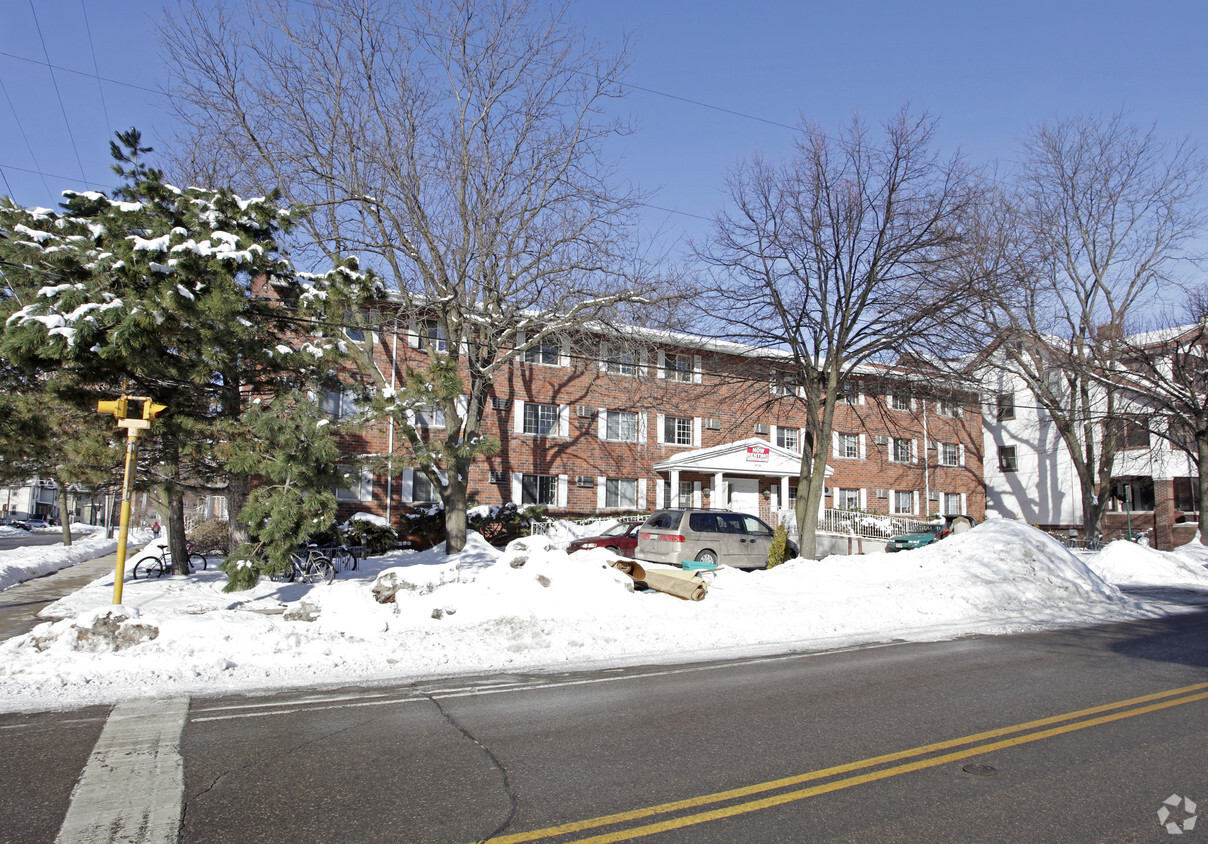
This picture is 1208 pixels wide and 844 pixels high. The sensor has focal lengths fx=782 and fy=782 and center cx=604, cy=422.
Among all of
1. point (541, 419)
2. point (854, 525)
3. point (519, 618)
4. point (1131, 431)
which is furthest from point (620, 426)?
point (1131, 431)

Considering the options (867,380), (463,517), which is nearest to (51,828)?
(463,517)

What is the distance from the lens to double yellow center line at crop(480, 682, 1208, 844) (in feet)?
13.4

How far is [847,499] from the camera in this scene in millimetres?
37031

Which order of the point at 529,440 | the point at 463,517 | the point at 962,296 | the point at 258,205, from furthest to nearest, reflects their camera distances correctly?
the point at 529,440, the point at 463,517, the point at 962,296, the point at 258,205

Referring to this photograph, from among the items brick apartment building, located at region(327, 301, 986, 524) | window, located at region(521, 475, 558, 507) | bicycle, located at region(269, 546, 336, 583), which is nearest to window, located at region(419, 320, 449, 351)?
brick apartment building, located at region(327, 301, 986, 524)

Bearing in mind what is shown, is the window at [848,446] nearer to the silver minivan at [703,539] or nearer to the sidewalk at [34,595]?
the silver minivan at [703,539]

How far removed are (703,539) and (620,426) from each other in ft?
43.6

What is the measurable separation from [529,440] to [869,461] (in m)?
17.5

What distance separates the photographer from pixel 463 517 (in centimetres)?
2206

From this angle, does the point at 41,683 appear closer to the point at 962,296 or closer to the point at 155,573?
the point at 155,573

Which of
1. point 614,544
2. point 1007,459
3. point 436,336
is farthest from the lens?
point 1007,459

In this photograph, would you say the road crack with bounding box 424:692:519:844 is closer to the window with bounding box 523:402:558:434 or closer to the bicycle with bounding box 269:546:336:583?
the bicycle with bounding box 269:546:336:583

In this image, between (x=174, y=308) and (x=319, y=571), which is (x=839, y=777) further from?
(x=319, y=571)

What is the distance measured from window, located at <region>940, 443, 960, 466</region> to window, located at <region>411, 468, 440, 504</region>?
2708 cm
